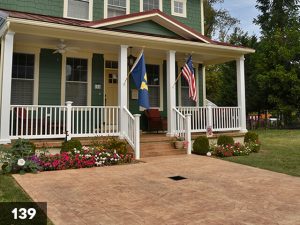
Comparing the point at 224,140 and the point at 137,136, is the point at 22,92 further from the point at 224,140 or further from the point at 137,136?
the point at 224,140

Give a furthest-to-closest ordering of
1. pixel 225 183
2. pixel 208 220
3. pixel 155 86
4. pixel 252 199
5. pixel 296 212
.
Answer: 1. pixel 155 86
2. pixel 225 183
3. pixel 252 199
4. pixel 296 212
5. pixel 208 220

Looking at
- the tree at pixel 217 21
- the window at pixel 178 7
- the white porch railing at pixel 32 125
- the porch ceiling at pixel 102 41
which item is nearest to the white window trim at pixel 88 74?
the porch ceiling at pixel 102 41

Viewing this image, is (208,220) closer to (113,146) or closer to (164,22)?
(113,146)

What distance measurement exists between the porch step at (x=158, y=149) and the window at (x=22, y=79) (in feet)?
13.6

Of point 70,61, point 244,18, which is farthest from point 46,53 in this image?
point 244,18

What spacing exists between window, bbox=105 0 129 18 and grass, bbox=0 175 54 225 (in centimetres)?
793

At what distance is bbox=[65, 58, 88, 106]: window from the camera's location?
10.3 m

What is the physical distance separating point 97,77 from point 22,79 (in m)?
2.54

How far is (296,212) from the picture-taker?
412cm

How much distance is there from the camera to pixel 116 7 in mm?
11680

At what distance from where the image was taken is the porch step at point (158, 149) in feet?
28.9

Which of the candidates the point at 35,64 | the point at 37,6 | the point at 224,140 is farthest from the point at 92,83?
the point at 224,140

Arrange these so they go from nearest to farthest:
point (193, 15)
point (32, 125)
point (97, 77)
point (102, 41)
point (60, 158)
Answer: point (60, 158), point (32, 125), point (102, 41), point (97, 77), point (193, 15)

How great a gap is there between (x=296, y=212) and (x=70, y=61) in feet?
28.1
